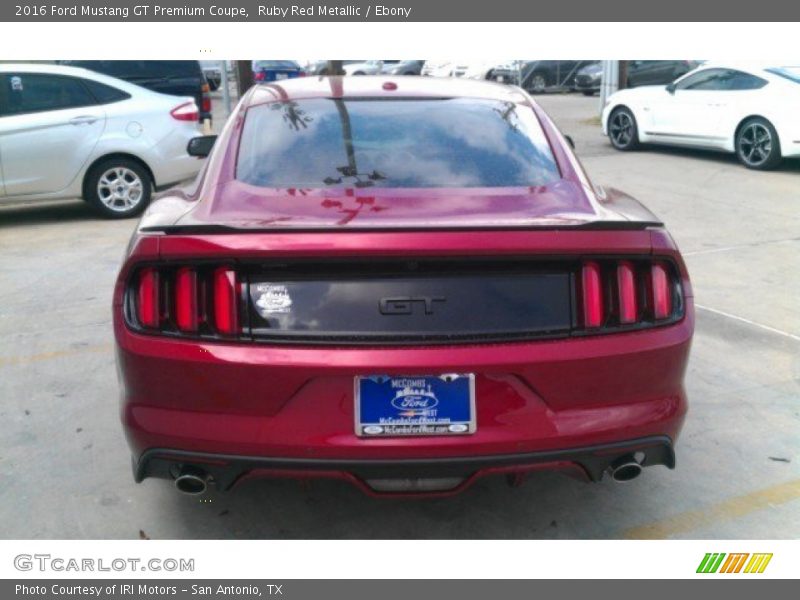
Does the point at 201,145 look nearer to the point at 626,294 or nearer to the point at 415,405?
the point at 415,405

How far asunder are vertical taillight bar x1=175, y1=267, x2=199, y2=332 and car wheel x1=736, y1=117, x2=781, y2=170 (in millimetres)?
10284

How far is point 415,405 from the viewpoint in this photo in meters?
2.64

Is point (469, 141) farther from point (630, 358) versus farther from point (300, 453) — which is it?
point (300, 453)

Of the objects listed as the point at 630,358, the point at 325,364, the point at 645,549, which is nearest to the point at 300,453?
the point at 325,364

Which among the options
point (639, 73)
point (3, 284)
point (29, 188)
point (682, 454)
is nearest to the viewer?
point (682, 454)

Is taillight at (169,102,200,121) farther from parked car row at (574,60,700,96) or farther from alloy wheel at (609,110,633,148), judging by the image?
parked car row at (574,60,700,96)

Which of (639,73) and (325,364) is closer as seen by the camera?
(325,364)

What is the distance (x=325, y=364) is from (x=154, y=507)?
126cm

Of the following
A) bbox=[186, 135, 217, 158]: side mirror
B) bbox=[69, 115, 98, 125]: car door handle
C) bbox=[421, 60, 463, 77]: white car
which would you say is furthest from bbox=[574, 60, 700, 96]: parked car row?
bbox=[186, 135, 217, 158]: side mirror

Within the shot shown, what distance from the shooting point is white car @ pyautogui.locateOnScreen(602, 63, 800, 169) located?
10992 mm

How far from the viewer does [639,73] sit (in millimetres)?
25812

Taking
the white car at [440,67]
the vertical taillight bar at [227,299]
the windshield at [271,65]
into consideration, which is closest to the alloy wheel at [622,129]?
the vertical taillight bar at [227,299]

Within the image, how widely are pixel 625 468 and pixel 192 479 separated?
1457 mm

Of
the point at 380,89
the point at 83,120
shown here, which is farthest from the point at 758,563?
the point at 83,120
